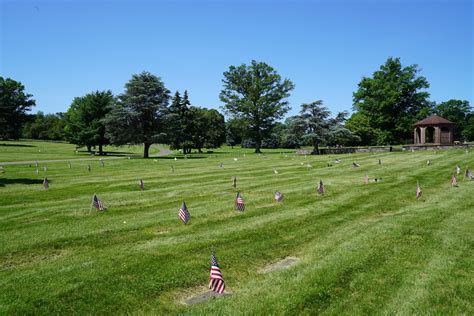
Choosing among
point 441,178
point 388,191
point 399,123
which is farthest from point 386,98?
point 388,191

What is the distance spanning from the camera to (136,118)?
53.2m

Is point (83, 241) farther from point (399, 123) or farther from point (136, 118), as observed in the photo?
point (399, 123)

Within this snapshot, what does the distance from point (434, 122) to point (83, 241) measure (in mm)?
60228

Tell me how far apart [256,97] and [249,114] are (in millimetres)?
3502

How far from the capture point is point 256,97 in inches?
2618

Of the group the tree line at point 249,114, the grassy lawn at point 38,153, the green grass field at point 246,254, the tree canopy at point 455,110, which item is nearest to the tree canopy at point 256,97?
the tree line at point 249,114

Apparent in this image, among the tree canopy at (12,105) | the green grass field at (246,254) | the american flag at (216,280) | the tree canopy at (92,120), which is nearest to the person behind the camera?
the green grass field at (246,254)

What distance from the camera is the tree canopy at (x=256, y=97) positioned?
217 feet

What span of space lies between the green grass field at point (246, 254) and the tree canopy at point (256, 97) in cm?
5164

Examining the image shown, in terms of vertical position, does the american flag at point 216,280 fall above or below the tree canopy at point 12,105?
below

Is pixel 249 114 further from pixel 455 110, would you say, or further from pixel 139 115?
pixel 455 110

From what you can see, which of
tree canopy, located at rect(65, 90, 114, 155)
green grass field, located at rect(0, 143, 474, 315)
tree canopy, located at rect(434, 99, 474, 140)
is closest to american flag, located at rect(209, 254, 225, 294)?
green grass field, located at rect(0, 143, 474, 315)

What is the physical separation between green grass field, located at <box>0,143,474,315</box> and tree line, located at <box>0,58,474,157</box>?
3777 cm

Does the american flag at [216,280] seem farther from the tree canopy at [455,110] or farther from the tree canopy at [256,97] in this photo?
the tree canopy at [455,110]
